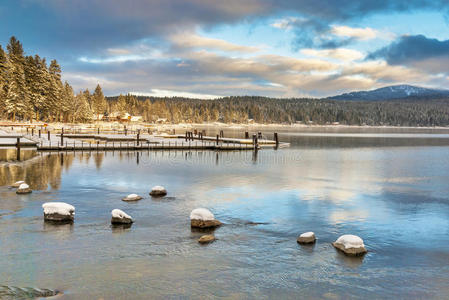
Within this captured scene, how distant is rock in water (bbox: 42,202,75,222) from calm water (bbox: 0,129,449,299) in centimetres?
47

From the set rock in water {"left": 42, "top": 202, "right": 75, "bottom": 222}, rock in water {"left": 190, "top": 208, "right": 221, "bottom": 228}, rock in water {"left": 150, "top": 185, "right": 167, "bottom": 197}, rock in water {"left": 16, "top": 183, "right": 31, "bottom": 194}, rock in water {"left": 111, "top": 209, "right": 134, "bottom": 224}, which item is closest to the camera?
rock in water {"left": 190, "top": 208, "right": 221, "bottom": 228}

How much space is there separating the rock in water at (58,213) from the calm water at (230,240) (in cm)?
47

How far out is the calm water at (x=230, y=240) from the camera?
38.4ft

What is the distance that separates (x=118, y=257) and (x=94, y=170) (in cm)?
2405

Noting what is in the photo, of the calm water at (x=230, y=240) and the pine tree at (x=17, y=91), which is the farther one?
the pine tree at (x=17, y=91)

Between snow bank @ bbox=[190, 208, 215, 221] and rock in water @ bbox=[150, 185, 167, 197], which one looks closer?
snow bank @ bbox=[190, 208, 215, 221]

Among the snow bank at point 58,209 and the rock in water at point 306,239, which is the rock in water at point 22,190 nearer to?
the snow bank at point 58,209

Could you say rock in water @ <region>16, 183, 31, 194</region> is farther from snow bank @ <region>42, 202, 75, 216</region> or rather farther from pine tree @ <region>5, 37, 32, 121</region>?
pine tree @ <region>5, 37, 32, 121</region>

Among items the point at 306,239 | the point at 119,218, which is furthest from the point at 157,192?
the point at 306,239

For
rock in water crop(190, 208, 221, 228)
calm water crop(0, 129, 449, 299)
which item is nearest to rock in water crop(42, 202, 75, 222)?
calm water crop(0, 129, 449, 299)

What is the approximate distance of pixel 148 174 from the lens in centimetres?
3478

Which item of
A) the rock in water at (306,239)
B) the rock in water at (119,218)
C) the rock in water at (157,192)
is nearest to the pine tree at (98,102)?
the rock in water at (157,192)

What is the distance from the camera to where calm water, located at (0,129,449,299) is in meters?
11.7

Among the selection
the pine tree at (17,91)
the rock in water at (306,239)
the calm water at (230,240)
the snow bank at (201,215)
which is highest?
the pine tree at (17,91)
